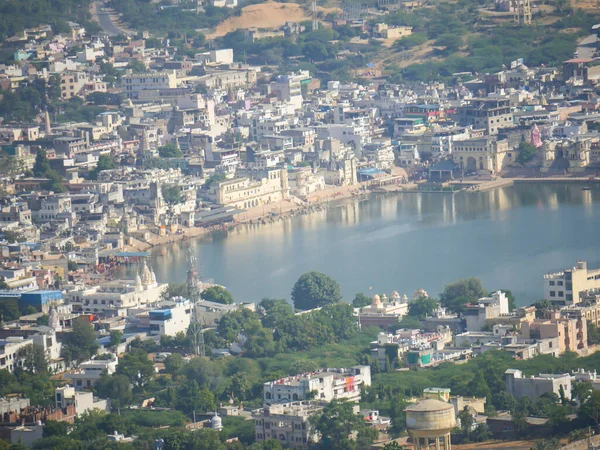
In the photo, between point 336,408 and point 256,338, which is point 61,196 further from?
point 336,408

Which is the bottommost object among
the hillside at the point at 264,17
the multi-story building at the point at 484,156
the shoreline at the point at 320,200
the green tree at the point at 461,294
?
the shoreline at the point at 320,200

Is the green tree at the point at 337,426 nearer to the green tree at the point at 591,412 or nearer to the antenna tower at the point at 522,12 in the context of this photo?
the green tree at the point at 591,412

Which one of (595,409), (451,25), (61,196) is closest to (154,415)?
(595,409)

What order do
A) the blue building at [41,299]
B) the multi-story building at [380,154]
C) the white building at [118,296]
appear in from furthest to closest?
the multi-story building at [380,154] → the blue building at [41,299] → the white building at [118,296]

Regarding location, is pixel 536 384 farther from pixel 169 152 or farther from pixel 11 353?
pixel 169 152

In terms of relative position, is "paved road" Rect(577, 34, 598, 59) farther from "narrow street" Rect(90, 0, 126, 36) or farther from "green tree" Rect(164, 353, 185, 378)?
"green tree" Rect(164, 353, 185, 378)

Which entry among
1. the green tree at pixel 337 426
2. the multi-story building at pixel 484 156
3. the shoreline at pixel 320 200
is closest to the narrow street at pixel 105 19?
the multi-story building at pixel 484 156
